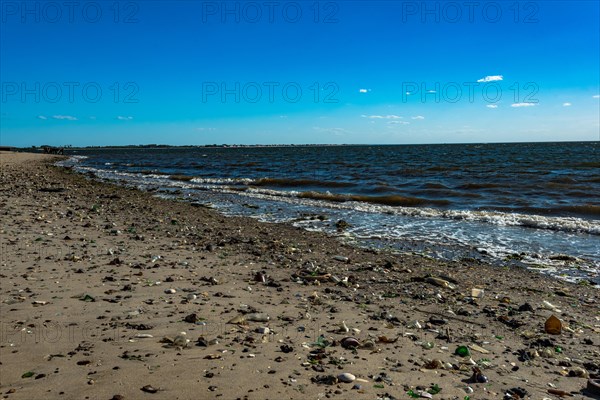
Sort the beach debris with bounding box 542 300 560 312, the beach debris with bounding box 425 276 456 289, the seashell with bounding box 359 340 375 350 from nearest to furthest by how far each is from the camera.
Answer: the seashell with bounding box 359 340 375 350
the beach debris with bounding box 542 300 560 312
the beach debris with bounding box 425 276 456 289

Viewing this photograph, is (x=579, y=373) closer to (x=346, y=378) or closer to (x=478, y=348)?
(x=478, y=348)

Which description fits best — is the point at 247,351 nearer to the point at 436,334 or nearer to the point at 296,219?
the point at 436,334

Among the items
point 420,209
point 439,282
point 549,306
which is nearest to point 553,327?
point 549,306

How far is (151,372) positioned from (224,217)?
11353 mm

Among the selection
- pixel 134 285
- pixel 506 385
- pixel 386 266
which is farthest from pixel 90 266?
pixel 506 385

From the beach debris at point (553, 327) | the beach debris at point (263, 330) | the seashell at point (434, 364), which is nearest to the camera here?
the seashell at point (434, 364)

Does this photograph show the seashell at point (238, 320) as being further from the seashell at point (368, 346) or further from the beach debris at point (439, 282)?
the beach debris at point (439, 282)

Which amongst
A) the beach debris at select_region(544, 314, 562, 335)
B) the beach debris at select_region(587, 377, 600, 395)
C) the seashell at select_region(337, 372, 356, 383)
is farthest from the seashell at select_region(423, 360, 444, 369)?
the beach debris at select_region(544, 314, 562, 335)

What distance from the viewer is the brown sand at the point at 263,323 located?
380 centimetres

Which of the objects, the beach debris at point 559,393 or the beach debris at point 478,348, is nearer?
the beach debris at point 559,393

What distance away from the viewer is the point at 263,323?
5.20 metres

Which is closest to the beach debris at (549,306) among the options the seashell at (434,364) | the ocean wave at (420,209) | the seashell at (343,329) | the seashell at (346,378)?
the seashell at (434,364)

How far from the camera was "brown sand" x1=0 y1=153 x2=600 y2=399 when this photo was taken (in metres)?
3.80

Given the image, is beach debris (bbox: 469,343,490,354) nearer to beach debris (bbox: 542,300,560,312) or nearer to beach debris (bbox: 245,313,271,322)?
beach debris (bbox: 542,300,560,312)
